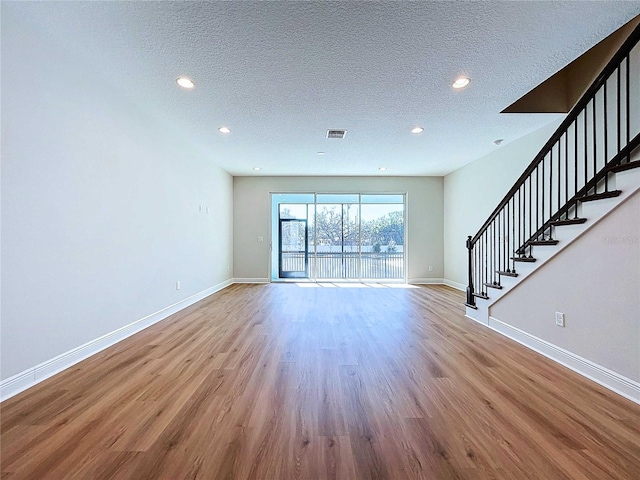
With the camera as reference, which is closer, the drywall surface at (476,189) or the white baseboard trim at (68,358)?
the white baseboard trim at (68,358)

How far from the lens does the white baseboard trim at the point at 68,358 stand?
1871 mm

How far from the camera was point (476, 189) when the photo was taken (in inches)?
213

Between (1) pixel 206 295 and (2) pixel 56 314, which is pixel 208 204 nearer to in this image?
(1) pixel 206 295

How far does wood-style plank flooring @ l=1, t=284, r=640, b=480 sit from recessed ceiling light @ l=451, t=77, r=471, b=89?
107 inches

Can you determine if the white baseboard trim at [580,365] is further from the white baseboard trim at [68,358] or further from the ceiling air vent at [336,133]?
the white baseboard trim at [68,358]

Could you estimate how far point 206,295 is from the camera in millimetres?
5199

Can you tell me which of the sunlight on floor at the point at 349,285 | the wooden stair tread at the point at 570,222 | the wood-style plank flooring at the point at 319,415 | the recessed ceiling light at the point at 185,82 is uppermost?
the recessed ceiling light at the point at 185,82

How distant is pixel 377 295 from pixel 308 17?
4.59m

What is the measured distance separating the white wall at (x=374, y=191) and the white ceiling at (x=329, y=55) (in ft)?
A: 9.61

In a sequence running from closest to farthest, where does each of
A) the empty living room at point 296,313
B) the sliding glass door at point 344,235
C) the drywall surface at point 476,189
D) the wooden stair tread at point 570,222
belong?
1. the empty living room at point 296,313
2. the wooden stair tread at point 570,222
3. the drywall surface at point 476,189
4. the sliding glass door at point 344,235

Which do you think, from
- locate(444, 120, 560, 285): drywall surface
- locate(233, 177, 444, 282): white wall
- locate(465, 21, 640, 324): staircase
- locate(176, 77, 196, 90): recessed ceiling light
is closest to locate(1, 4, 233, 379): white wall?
locate(176, 77, 196, 90): recessed ceiling light

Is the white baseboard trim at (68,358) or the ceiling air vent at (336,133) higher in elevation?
the ceiling air vent at (336,133)

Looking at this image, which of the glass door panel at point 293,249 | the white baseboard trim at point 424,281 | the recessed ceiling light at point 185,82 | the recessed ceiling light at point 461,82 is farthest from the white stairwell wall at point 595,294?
the glass door panel at point 293,249

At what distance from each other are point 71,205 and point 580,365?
15.0 feet
